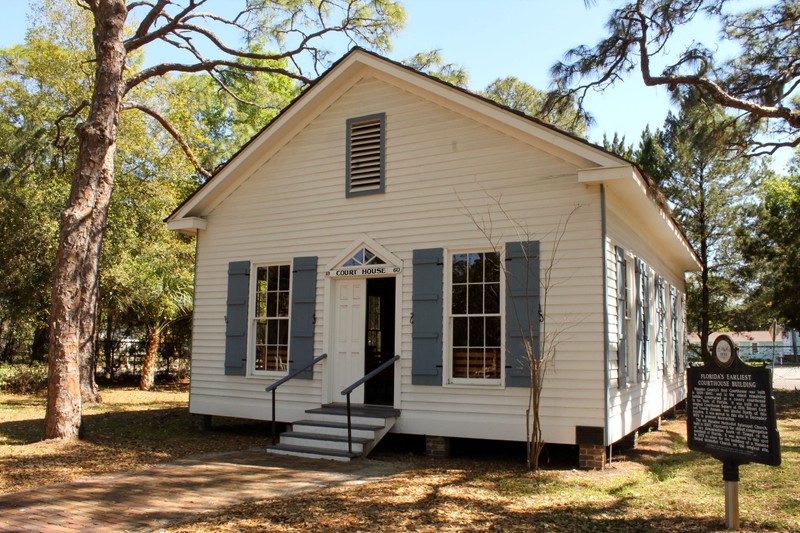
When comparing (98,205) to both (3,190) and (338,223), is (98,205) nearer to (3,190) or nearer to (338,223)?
(338,223)

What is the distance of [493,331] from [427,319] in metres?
0.97

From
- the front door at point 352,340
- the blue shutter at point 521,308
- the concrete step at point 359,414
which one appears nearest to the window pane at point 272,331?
the front door at point 352,340

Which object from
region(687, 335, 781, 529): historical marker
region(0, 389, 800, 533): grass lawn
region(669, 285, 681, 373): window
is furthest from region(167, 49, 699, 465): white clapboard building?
region(669, 285, 681, 373): window

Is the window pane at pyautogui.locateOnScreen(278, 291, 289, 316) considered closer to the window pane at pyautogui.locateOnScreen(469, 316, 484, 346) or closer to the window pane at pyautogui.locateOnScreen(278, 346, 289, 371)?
the window pane at pyautogui.locateOnScreen(278, 346, 289, 371)

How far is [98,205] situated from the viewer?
11.7 m

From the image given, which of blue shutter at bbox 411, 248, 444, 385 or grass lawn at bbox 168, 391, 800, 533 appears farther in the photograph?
blue shutter at bbox 411, 248, 444, 385

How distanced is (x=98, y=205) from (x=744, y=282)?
25.1 metres

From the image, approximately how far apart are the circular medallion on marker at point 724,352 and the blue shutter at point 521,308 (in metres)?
2.85

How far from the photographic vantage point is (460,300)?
9539 millimetres

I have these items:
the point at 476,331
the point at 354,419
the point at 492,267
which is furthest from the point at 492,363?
the point at 354,419

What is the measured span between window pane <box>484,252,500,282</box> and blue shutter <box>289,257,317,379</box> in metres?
2.93

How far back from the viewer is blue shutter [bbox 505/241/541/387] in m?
8.75

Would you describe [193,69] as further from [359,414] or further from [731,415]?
[731,415]

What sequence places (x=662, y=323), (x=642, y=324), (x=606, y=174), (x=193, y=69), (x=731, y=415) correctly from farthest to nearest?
(x=193, y=69) < (x=662, y=323) < (x=642, y=324) < (x=606, y=174) < (x=731, y=415)
